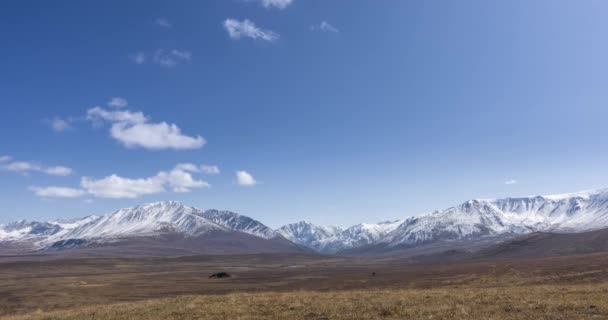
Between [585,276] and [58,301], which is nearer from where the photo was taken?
[585,276]

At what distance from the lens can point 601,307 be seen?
70.6 feet

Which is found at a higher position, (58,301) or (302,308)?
(302,308)

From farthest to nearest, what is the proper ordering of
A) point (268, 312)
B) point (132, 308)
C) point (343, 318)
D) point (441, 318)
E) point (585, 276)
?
1. point (585, 276)
2. point (132, 308)
3. point (268, 312)
4. point (343, 318)
5. point (441, 318)

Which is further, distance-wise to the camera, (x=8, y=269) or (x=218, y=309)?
(x=8, y=269)

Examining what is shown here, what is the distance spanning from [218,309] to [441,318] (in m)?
Result: 14.1

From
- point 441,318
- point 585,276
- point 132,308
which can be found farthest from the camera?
point 585,276

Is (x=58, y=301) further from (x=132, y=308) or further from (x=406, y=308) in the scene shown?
(x=406, y=308)

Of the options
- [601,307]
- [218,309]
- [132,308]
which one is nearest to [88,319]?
[132,308]

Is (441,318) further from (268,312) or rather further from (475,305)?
(268,312)

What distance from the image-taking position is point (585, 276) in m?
48.8

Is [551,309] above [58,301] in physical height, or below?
above

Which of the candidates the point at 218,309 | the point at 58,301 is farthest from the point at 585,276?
the point at 58,301

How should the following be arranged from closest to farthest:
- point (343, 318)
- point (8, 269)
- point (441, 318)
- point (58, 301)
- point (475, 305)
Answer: point (441, 318)
point (343, 318)
point (475, 305)
point (58, 301)
point (8, 269)

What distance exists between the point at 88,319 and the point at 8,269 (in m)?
205
